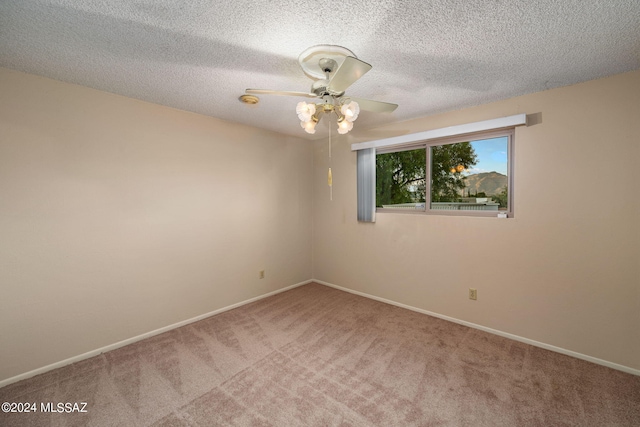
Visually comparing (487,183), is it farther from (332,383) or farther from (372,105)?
(332,383)

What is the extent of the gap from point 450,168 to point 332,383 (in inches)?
99.4

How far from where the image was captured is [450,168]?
3.04 meters

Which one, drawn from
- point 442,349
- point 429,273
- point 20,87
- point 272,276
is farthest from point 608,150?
point 20,87

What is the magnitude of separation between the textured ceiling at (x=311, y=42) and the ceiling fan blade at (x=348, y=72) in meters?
0.33

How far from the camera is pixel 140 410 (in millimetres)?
1721

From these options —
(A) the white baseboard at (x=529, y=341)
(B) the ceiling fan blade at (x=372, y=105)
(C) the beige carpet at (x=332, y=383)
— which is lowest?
(C) the beige carpet at (x=332, y=383)

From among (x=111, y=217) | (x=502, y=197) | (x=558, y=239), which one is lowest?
(x=558, y=239)

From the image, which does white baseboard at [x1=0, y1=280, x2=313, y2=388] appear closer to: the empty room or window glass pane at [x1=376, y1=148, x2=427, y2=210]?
the empty room

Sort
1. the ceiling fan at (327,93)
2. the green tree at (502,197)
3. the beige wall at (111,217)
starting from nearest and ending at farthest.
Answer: the ceiling fan at (327,93) < the beige wall at (111,217) < the green tree at (502,197)

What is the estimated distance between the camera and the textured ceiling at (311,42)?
1338 mm

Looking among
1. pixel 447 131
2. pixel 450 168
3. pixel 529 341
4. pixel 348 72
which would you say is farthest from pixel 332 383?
pixel 447 131

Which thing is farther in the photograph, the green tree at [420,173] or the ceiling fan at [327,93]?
the green tree at [420,173]

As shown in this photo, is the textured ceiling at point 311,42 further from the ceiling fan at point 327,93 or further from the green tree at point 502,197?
the green tree at point 502,197

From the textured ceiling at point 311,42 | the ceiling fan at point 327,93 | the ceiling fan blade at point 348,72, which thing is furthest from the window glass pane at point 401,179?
the ceiling fan blade at point 348,72
